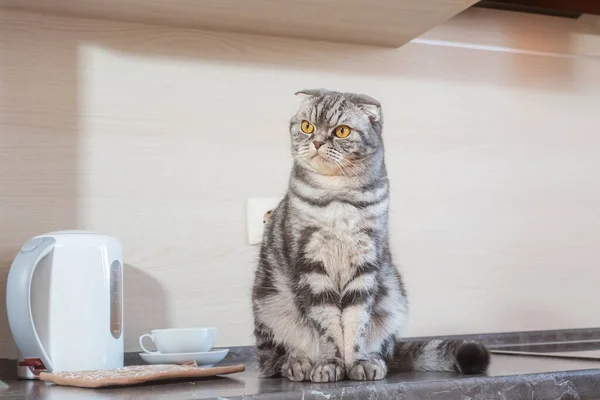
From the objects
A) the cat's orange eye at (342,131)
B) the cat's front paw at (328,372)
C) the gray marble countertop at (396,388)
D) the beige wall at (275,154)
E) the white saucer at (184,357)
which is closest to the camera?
the gray marble countertop at (396,388)

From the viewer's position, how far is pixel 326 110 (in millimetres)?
1267

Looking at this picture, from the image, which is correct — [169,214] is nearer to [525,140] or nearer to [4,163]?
[4,163]

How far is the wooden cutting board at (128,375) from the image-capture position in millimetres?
1136

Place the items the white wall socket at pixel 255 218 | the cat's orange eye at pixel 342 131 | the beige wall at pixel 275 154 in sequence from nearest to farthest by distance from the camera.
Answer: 1. the cat's orange eye at pixel 342 131
2. the beige wall at pixel 275 154
3. the white wall socket at pixel 255 218

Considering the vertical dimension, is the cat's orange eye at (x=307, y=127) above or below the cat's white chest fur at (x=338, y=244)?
above

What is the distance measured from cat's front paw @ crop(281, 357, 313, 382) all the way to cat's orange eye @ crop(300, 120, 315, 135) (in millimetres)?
380

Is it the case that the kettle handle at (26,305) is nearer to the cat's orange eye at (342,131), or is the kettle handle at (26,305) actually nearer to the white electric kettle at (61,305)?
the white electric kettle at (61,305)

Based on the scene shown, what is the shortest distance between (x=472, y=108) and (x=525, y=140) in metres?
0.18

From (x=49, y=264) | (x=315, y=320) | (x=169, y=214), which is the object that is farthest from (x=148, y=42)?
(x=315, y=320)

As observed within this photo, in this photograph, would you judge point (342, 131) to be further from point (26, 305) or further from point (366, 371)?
point (26, 305)

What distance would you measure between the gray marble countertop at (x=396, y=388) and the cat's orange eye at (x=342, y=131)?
402 mm

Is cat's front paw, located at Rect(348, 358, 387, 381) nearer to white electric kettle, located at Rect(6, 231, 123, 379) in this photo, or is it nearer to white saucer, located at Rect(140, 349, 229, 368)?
white saucer, located at Rect(140, 349, 229, 368)

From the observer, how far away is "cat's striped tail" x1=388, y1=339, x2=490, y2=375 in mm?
1203

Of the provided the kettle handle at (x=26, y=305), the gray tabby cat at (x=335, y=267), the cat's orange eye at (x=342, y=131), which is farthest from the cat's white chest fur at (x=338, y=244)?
the kettle handle at (x=26, y=305)
